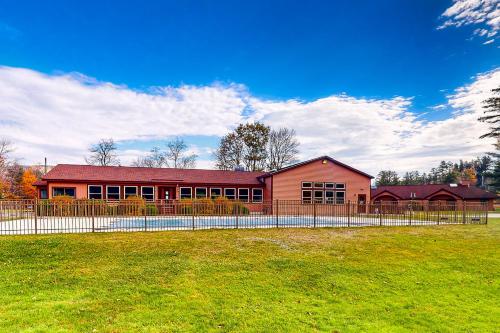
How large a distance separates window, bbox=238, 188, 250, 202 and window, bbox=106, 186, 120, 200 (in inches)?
440

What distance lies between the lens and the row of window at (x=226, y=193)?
28.4 meters

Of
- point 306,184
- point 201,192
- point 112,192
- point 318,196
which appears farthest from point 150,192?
point 318,196

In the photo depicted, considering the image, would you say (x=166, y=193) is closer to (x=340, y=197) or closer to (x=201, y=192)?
(x=201, y=192)

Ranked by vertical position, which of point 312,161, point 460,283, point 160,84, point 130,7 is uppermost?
point 130,7

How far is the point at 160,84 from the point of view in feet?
69.9

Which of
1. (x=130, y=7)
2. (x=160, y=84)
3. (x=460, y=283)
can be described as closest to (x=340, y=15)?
(x=130, y=7)

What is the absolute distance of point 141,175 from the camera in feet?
92.3

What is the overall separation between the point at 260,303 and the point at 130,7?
14786 millimetres

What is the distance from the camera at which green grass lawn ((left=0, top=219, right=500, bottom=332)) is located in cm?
546

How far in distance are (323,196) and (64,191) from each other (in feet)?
76.1

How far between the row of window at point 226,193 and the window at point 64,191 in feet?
29.4

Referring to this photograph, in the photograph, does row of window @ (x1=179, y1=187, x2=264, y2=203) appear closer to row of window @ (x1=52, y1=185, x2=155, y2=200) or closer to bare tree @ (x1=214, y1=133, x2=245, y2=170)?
row of window @ (x1=52, y1=185, x2=155, y2=200)

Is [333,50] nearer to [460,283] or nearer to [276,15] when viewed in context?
[276,15]

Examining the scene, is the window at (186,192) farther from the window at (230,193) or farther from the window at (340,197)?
the window at (340,197)
